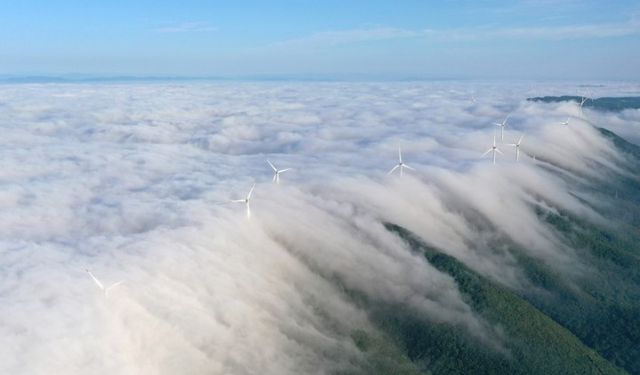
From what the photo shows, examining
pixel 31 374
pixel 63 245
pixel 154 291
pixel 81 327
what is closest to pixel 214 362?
pixel 154 291

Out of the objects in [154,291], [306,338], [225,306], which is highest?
[154,291]

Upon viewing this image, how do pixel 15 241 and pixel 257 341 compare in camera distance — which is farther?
pixel 15 241

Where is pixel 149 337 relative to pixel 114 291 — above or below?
below

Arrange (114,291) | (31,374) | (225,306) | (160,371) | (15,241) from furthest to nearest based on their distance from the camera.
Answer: (15,241) < (225,306) < (114,291) < (160,371) < (31,374)

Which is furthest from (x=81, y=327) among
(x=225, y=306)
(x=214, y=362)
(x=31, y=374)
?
(x=225, y=306)

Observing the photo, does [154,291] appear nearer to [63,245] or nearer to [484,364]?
[63,245]

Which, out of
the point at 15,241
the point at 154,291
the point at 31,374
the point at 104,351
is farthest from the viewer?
the point at 15,241

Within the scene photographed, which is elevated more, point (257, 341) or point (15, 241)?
point (15, 241)

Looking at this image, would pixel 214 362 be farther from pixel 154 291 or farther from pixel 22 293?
pixel 22 293

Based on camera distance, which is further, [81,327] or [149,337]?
[149,337]
